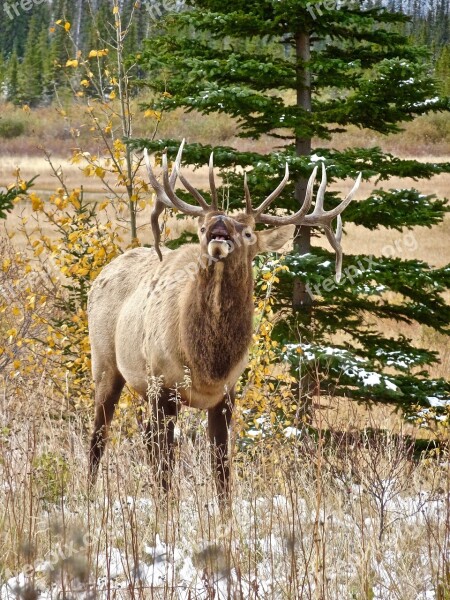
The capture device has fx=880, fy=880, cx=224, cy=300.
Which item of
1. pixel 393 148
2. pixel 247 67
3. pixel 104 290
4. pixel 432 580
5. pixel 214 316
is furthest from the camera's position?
pixel 393 148

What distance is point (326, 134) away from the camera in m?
9.05

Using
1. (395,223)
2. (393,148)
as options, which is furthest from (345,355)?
(393,148)

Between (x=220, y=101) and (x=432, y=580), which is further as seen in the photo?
(x=220, y=101)

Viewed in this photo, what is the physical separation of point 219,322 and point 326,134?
4.44 meters

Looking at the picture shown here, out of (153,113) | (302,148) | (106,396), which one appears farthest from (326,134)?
(106,396)

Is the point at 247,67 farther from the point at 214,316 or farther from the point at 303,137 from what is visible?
the point at 214,316

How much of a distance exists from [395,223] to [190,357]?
446 cm

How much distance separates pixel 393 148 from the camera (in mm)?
47562

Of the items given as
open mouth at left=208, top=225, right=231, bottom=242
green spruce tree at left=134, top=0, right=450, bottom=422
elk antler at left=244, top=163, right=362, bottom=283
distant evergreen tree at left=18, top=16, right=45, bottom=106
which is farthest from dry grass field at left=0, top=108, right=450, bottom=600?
distant evergreen tree at left=18, top=16, right=45, bottom=106

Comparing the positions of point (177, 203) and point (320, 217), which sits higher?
point (177, 203)

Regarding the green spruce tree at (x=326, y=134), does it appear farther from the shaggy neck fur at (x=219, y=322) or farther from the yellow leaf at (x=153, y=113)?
the shaggy neck fur at (x=219, y=322)

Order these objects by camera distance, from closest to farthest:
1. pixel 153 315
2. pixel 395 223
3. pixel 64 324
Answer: pixel 153 315 < pixel 64 324 < pixel 395 223

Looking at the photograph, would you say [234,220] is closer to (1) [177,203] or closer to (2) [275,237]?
(2) [275,237]

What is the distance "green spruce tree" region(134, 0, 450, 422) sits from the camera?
834 cm
